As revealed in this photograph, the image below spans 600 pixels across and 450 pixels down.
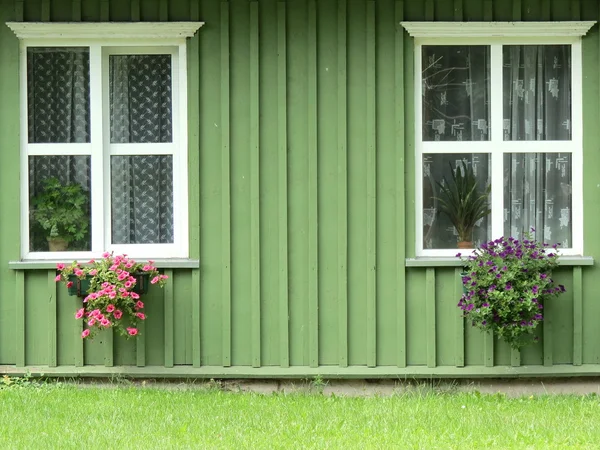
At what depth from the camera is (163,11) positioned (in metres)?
8.12

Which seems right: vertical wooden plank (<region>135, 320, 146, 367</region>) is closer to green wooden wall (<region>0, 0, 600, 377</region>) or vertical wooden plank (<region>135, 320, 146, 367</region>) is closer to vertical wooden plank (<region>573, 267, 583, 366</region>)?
green wooden wall (<region>0, 0, 600, 377</region>)

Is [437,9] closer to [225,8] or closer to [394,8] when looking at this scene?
[394,8]

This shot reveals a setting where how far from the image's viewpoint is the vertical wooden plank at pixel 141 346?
8.08 m

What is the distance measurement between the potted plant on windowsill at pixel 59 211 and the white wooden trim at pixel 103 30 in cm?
116

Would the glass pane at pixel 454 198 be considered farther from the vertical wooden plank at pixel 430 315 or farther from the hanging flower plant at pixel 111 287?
the hanging flower plant at pixel 111 287

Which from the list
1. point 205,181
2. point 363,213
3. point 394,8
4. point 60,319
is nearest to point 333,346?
point 363,213

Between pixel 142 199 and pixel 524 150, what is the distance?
311 cm

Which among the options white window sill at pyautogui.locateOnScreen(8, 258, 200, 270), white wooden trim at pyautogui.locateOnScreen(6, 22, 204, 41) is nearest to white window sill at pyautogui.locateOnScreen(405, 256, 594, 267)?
white window sill at pyautogui.locateOnScreen(8, 258, 200, 270)

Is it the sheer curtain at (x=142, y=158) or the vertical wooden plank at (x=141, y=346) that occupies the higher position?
the sheer curtain at (x=142, y=158)

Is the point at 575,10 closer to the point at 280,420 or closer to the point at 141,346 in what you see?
the point at 280,420

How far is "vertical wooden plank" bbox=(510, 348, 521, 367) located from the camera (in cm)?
807

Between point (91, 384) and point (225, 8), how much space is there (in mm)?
3184

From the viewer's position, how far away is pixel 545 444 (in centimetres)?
619

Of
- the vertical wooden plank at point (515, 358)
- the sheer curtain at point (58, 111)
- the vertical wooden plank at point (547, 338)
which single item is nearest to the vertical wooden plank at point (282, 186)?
the sheer curtain at point (58, 111)
